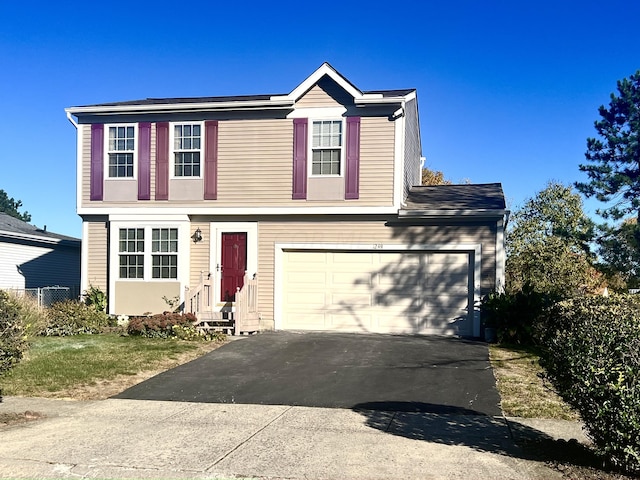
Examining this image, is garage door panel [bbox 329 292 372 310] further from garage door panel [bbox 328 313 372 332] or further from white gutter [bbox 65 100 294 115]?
white gutter [bbox 65 100 294 115]

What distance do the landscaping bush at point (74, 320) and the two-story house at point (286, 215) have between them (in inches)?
28.1

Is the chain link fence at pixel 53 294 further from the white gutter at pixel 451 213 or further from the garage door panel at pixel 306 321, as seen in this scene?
the white gutter at pixel 451 213

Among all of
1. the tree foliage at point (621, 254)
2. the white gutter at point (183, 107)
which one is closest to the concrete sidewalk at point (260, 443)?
the white gutter at point (183, 107)

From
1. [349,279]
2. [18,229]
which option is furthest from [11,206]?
[349,279]

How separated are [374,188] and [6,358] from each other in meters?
9.70

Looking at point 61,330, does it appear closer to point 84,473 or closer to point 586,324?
point 84,473

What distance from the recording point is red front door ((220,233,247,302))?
15.4m

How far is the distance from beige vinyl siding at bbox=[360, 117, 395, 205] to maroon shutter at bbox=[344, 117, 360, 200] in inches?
4.0

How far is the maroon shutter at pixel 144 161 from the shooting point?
15.7 meters

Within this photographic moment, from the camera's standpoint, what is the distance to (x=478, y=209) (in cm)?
1412

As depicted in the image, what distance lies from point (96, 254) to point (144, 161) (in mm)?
2960

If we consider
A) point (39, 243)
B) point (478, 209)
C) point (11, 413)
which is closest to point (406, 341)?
point (478, 209)

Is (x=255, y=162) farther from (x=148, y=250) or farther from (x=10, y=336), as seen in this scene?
(x=10, y=336)

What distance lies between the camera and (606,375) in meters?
4.64
